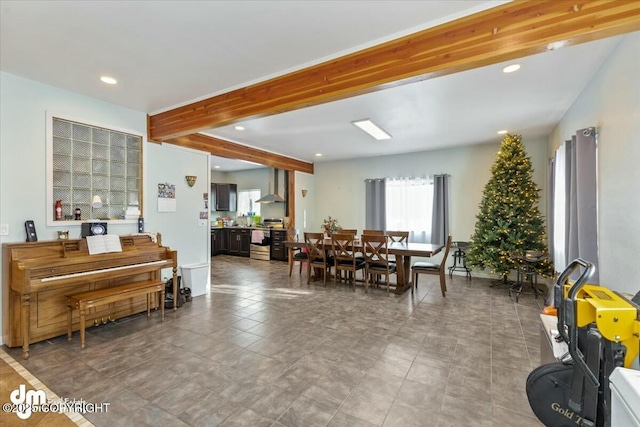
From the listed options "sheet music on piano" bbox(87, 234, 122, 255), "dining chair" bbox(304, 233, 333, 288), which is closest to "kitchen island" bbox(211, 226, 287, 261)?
"dining chair" bbox(304, 233, 333, 288)

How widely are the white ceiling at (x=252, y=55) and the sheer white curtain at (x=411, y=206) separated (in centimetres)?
233

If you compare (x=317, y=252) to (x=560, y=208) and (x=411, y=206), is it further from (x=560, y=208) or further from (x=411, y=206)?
(x=560, y=208)

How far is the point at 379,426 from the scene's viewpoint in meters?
1.75

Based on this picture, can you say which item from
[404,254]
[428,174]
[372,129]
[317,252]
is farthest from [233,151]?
[428,174]

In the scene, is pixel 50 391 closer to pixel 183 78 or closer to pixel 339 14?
pixel 183 78

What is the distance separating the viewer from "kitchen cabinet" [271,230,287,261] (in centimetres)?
774

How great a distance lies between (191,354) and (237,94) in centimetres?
269

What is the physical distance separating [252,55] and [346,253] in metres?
3.25

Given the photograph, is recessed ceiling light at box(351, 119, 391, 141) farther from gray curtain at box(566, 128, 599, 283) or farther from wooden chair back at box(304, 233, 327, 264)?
gray curtain at box(566, 128, 599, 283)

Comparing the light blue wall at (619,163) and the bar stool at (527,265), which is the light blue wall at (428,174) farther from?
the light blue wall at (619,163)

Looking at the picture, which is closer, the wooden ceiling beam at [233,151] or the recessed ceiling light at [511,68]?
the recessed ceiling light at [511,68]

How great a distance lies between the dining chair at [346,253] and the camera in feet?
15.7

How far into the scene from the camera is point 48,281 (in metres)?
2.68

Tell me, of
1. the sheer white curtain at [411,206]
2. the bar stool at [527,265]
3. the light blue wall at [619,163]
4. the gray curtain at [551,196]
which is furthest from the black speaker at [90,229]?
the gray curtain at [551,196]
